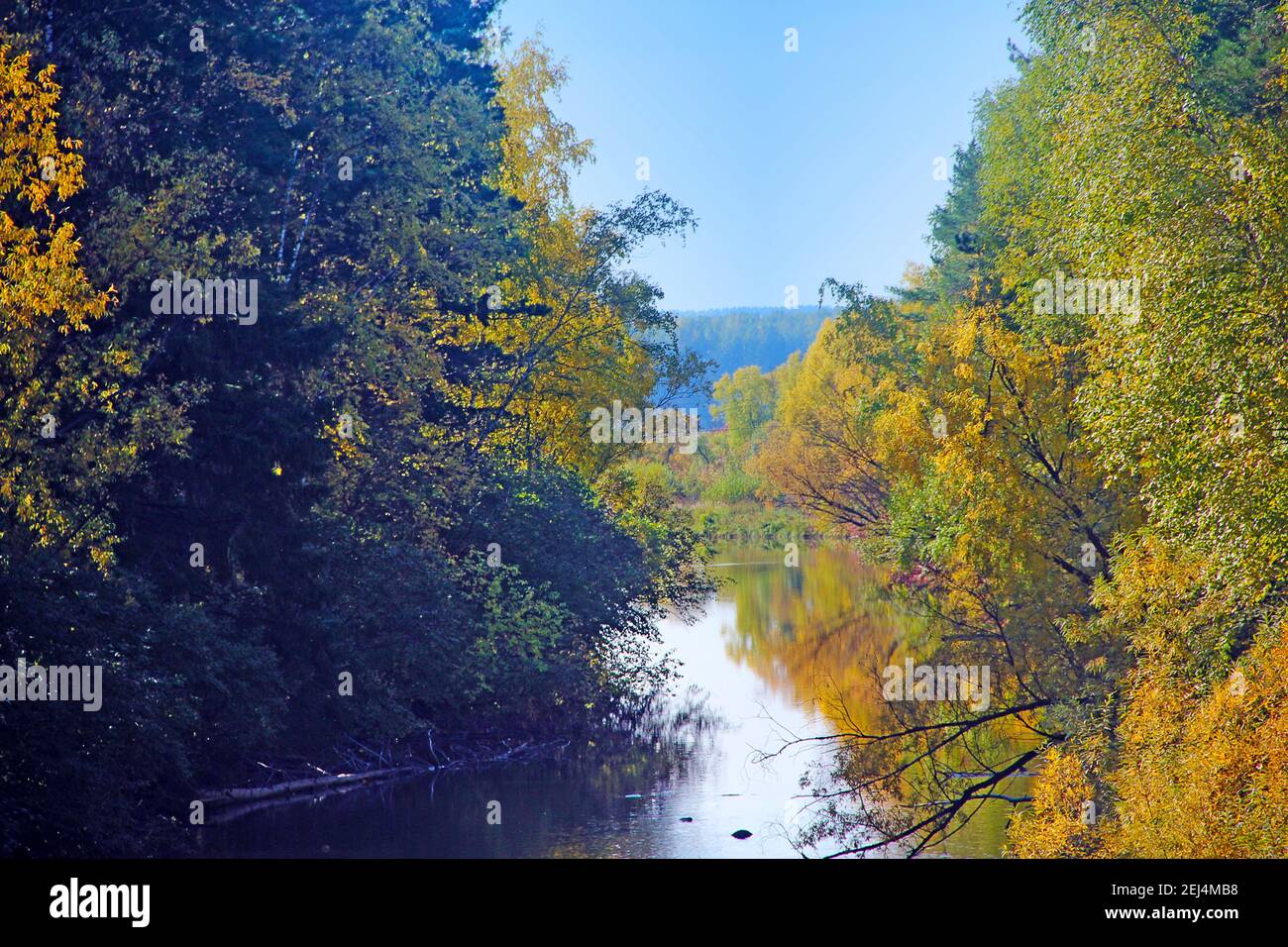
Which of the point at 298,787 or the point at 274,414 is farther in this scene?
the point at 298,787

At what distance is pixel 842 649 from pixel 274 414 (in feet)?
61.0

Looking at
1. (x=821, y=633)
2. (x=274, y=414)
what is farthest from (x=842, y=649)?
(x=274, y=414)

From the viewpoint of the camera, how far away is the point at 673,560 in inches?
1121

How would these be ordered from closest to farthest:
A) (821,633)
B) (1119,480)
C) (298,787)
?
(1119,480), (298,787), (821,633)

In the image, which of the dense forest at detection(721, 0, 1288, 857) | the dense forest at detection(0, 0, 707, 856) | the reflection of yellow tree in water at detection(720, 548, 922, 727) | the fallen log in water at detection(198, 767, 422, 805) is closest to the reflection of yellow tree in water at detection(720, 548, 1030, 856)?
the reflection of yellow tree in water at detection(720, 548, 922, 727)

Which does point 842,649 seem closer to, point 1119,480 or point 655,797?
point 655,797

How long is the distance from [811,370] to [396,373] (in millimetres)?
52106

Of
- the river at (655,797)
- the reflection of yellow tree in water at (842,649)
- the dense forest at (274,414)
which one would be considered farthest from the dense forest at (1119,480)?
→ the dense forest at (274,414)

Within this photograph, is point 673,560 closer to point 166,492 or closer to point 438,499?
point 438,499

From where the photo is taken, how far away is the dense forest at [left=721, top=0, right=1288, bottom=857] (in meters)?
12.3

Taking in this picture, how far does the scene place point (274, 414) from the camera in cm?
1585

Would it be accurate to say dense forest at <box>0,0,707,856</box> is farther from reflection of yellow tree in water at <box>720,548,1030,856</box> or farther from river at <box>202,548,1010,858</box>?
reflection of yellow tree in water at <box>720,548,1030,856</box>

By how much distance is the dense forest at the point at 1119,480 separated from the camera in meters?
12.3
